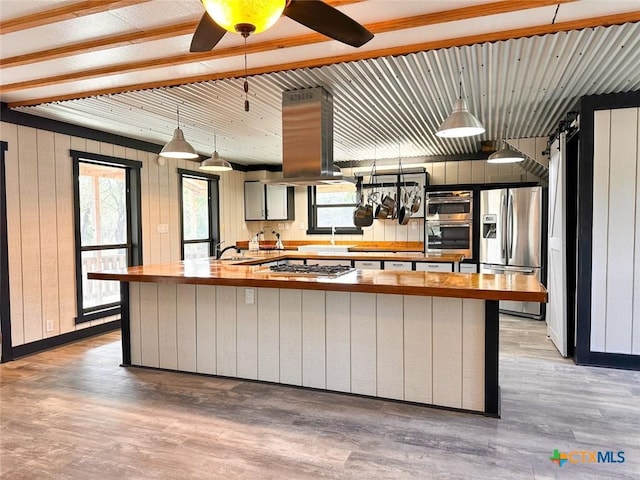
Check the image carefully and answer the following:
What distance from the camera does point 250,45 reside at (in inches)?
107

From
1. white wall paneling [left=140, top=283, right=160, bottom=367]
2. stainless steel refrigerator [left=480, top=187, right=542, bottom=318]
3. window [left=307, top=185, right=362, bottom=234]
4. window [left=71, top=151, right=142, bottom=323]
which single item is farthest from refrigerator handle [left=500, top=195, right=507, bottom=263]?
window [left=71, top=151, right=142, bottom=323]

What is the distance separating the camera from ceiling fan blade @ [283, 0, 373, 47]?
5.49 feet

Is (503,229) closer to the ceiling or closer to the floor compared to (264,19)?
closer to the floor

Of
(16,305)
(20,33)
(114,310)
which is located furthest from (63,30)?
(114,310)

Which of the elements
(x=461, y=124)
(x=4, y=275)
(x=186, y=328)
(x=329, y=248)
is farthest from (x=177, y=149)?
(x=329, y=248)

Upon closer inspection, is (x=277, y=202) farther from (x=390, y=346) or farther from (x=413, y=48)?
(x=413, y=48)

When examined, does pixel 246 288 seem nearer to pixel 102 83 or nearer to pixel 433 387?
pixel 433 387

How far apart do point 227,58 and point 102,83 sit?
4.10 feet

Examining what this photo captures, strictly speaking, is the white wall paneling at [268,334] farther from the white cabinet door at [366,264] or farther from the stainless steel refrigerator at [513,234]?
the stainless steel refrigerator at [513,234]

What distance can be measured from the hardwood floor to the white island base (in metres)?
0.13

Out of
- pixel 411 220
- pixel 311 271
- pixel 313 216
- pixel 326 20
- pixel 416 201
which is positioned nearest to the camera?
pixel 326 20

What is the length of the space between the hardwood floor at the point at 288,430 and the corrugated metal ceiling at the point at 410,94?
244cm

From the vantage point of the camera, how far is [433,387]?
2.94 metres

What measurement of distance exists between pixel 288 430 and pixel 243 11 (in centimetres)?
229
